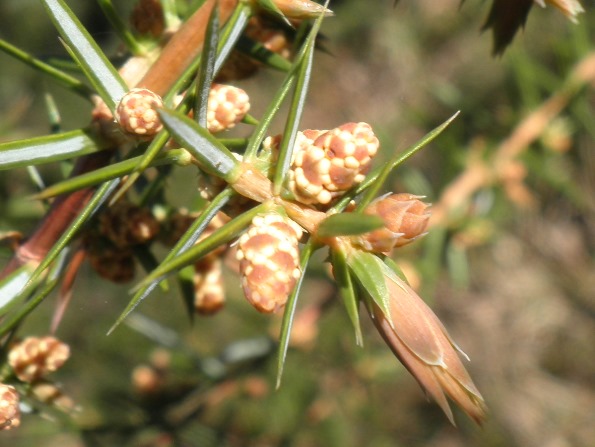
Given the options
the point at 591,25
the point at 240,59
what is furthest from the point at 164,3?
the point at 591,25

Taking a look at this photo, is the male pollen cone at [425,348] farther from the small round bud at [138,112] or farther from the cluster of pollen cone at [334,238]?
the small round bud at [138,112]

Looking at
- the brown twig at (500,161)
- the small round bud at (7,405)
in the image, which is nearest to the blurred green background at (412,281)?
the brown twig at (500,161)

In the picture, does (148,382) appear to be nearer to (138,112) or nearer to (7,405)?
(7,405)

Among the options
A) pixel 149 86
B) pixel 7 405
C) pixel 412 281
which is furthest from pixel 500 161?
pixel 7 405

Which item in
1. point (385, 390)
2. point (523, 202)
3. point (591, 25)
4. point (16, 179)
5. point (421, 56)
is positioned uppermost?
point (591, 25)

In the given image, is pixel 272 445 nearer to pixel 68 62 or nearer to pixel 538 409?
pixel 68 62

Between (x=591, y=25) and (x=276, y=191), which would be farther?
(x=591, y=25)
